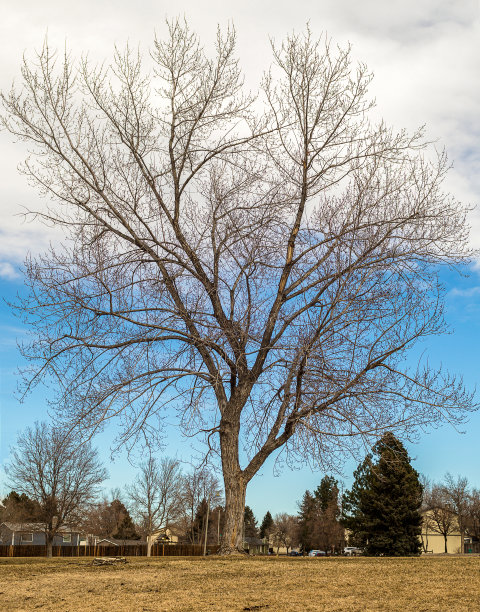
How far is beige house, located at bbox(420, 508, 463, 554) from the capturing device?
71500 mm

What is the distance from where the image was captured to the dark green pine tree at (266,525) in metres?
121

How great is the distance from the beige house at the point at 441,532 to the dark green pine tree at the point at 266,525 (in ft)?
158

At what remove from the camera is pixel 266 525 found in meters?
122

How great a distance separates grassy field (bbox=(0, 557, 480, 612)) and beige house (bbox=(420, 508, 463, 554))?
2589 inches

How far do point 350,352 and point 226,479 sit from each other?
397 centimetres

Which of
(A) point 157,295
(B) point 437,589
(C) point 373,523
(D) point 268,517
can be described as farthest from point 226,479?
(D) point 268,517

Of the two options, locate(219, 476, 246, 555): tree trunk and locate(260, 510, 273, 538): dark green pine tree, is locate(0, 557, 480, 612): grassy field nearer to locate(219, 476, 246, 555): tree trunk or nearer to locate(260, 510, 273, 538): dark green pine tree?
locate(219, 476, 246, 555): tree trunk

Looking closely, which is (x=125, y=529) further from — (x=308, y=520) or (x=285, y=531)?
(x=285, y=531)

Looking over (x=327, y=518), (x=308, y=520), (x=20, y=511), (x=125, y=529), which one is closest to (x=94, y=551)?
(x=20, y=511)

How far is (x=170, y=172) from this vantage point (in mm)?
16031

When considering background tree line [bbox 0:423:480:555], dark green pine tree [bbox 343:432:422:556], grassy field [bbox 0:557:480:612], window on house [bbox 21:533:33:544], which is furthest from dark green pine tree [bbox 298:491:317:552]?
grassy field [bbox 0:557:480:612]

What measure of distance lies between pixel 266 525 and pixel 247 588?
119m

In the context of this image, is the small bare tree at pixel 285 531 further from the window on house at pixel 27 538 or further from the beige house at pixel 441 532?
the window on house at pixel 27 538

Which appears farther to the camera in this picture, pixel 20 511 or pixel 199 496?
→ pixel 20 511
